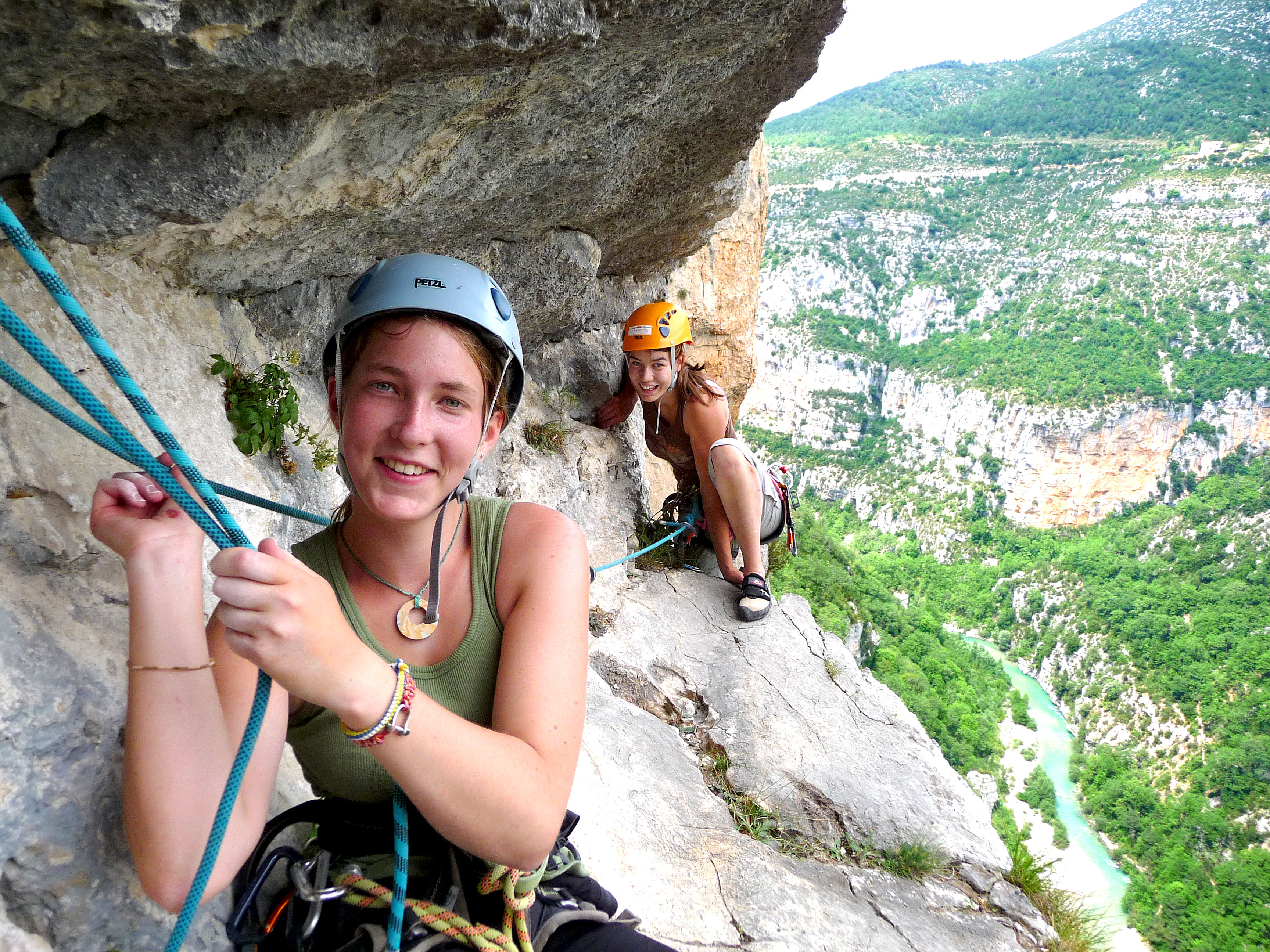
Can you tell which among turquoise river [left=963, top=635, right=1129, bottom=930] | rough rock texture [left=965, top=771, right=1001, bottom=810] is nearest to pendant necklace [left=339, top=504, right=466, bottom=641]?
rough rock texture [left=965, top=771, right=1001, bottom=810]

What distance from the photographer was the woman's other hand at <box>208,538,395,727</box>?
108 centimetres

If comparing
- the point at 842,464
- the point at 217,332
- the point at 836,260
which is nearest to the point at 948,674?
the point at 842,464

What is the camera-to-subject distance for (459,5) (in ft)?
6.11

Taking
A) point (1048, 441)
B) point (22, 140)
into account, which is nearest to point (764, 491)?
point (22, 140)

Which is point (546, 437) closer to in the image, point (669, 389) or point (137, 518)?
point (669, 389)

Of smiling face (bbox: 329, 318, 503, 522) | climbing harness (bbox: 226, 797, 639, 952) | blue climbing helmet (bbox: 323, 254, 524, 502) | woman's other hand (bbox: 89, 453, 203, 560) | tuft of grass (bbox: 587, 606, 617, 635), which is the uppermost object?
blue climbing helmet (bbox: 323, 254, 524, 502)

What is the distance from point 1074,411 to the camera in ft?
255

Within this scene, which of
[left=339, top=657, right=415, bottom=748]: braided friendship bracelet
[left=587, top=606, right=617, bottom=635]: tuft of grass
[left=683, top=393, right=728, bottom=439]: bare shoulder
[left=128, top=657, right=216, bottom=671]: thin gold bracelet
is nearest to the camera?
[left=339, top=657, right=415, bottom=748]: braided friendship bracelet

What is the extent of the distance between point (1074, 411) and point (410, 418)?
89380 mm

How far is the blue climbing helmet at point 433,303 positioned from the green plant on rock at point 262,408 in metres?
1.60

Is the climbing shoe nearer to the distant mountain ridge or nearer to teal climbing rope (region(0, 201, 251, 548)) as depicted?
teal climbing rope (region(0, 201, 251, 548))

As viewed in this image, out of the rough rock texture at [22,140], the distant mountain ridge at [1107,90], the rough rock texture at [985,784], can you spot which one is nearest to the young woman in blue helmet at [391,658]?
the rough rock texture at [22,140]

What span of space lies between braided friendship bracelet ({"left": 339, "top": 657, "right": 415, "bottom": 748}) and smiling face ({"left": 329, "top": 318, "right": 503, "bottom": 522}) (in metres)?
0.51

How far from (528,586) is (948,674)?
160ft
